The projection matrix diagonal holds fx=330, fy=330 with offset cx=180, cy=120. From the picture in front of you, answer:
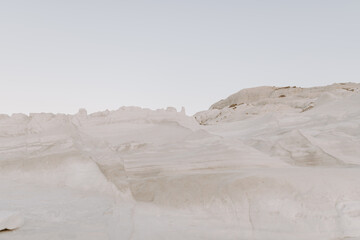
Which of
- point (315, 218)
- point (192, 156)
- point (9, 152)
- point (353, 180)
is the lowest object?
point (315, 218)

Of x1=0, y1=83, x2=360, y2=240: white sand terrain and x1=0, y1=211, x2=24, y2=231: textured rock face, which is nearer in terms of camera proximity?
x1=0, y1=211, x2=24, y2=231: textured rock face

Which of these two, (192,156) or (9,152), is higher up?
(9,152)

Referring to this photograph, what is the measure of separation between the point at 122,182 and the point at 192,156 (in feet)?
3.05

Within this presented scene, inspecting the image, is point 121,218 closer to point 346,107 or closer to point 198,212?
point 198,212

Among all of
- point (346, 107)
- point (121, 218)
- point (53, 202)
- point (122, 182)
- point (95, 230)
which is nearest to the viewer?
point (95, 230)

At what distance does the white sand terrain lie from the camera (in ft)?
8.82

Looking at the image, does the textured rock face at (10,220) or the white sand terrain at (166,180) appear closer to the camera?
the textured rock face at (10,220)

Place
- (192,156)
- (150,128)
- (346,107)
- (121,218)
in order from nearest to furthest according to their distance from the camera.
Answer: (121,218)
(192,156)
(150,128)
(346,107)

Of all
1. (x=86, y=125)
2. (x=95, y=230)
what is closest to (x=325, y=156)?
(x=95, y=230)

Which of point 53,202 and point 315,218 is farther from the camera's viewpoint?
point 53,202

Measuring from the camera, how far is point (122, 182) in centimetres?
373

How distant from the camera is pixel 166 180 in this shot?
11.5 feet

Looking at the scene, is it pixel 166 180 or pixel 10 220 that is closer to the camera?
pixel 10 220

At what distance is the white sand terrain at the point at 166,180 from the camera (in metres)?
2.69
